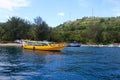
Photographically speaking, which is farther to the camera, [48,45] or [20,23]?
[20,23]

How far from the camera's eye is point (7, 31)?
195 metres

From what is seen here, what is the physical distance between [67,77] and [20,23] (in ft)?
520

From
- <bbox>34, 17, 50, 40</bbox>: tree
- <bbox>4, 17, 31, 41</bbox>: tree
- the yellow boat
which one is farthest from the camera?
<bbox>4, 17, 31, 41</bbox>: tree

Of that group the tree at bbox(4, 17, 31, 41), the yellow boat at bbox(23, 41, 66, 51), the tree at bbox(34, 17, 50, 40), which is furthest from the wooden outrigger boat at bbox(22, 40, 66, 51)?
the tree at bbox(4, 17, 31, 41)

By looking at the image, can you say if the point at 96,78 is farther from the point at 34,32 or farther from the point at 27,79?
the point at 34,32

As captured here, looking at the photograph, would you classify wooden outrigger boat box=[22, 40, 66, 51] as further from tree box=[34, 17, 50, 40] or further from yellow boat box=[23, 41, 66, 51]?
tree box=[34, 17, 50, 40]

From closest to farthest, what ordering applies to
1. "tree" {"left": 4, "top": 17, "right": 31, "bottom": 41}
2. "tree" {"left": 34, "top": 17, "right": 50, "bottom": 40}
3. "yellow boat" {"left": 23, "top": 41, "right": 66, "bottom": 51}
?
"yellow boat" {"left": 23, "top": 41, "right": 66, "bottom": 51}
"tree" {"left": 34, "top": 17, "right": 50, "bottom": 40}
"tree" {"left": 4, "top": 17, "right": 31, "bottom": 41}

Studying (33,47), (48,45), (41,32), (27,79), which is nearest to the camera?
(27,79)

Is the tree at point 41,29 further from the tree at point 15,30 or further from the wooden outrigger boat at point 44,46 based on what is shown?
the wooden outrigger boat at point 44,46

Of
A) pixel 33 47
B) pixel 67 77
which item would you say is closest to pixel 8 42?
pixel 33 47

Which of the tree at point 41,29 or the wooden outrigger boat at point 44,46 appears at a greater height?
the tree at point 41,29

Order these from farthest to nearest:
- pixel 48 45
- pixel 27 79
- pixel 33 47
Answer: pixel 33 47, pixel 48 45, pixel 27 79

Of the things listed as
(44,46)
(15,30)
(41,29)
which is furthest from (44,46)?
(15,30)

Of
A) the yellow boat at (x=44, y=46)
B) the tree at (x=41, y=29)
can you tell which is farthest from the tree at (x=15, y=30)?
the yellow boat at (x=44, y=46)
